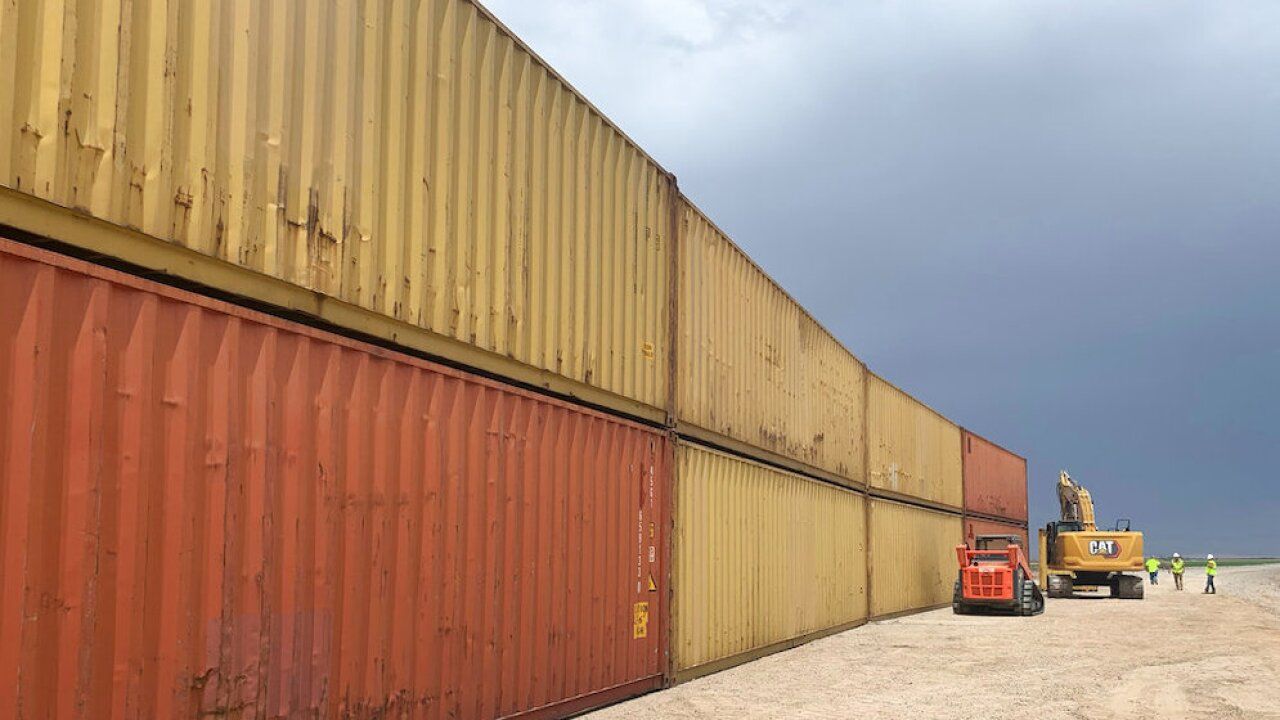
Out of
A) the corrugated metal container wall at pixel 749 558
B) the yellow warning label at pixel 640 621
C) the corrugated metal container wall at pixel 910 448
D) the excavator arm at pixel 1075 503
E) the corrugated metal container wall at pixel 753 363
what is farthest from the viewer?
the excavator arm at pixel 1075 503

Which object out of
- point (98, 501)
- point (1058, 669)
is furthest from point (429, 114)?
point (1058, 669)

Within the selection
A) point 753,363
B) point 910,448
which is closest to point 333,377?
point 753,363

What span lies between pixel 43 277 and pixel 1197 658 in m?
16.0

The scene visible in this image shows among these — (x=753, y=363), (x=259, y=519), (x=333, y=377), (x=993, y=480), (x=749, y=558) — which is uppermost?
(x=753, y=363)

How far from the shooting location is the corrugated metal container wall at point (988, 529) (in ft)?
103

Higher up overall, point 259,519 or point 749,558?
point 259,519

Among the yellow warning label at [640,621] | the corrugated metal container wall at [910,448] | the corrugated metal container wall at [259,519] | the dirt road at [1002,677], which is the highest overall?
the corrugated metal container wall at [910,448]

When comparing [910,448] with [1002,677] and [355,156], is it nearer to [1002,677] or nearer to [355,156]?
[1002,677]

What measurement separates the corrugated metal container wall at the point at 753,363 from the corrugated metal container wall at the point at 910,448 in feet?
7.31

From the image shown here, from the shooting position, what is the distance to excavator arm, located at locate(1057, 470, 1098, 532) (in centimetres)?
3619

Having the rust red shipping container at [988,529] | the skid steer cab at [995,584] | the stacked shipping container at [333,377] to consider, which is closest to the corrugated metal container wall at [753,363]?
the stacked shipping container at [333,377]

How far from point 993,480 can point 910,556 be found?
11.0 meters

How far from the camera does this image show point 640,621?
1045 centimetres

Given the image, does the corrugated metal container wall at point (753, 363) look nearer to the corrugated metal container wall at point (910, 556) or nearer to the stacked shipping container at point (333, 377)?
the stacked shipping container at point (333, 377)
